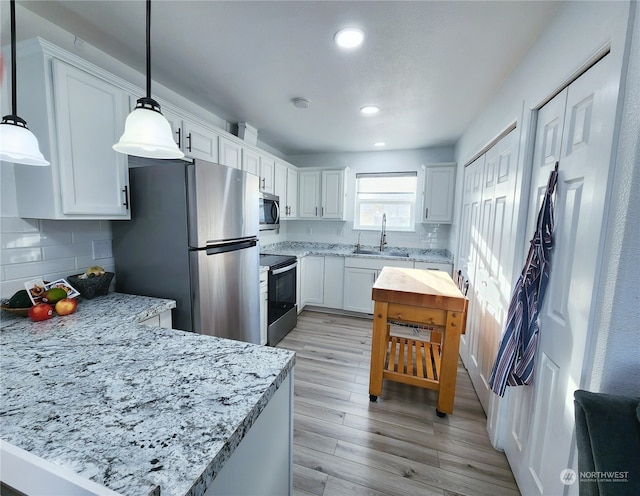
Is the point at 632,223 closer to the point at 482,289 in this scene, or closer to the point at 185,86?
the point at 482,289

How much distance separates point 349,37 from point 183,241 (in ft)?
5.24

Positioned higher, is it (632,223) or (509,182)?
(509,182)

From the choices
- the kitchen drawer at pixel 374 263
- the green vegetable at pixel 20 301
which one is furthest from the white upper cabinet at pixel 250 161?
the green vegetable at pixel 20 301

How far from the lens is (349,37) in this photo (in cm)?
156

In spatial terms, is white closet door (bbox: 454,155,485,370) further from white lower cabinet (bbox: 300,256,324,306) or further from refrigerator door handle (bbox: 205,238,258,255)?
refrigerator door handle (bbox: 205,238,258,255)

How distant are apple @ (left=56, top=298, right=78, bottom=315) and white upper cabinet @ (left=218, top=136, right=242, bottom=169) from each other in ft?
5.10

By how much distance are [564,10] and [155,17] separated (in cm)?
205

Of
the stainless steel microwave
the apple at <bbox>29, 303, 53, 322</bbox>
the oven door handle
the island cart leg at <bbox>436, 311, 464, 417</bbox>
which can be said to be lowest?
the island cart leg at <bbox>436, 311, 464, 417</bbox>

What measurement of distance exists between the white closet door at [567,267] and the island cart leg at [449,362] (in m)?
0.47

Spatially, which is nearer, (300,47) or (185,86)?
(300,47)

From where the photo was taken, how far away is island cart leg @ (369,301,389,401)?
2021 mm

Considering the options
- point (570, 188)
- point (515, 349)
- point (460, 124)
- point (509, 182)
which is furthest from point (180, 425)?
point (460, 124)

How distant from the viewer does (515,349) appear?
4.41ft

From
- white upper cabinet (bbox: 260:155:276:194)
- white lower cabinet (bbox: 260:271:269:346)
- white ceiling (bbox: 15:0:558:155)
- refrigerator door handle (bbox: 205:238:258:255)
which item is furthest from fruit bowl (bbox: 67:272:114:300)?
white upper cabinet (bbox: 260:155:276:194)
